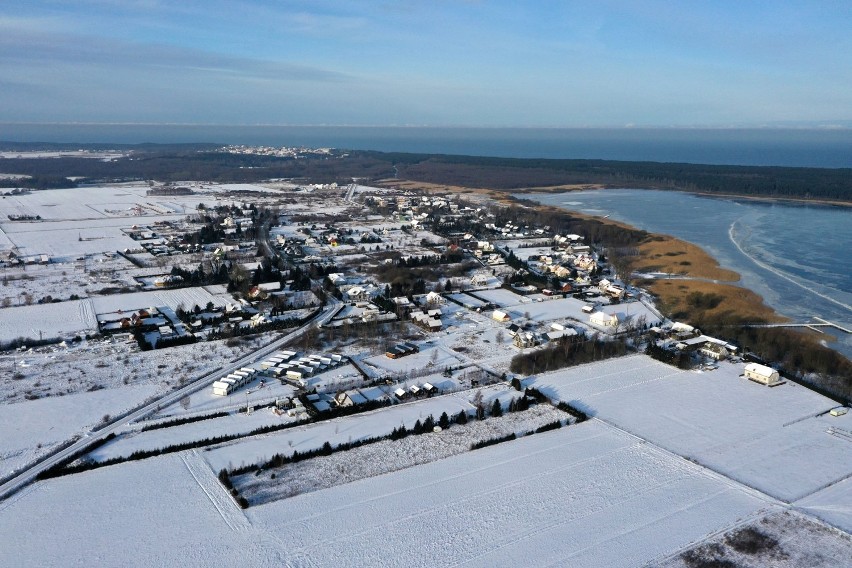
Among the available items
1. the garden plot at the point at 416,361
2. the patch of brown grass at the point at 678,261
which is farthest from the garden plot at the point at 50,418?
the patch of brown grass at the point at 678,261

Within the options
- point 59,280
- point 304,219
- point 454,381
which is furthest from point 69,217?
point 454,381

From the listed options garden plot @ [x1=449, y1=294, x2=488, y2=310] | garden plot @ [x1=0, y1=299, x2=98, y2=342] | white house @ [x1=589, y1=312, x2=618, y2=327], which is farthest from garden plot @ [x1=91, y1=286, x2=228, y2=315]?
white house @ [x1=589, y1=312, x2=618, y2=327]

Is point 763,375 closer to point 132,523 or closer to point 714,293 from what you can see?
point 714,293

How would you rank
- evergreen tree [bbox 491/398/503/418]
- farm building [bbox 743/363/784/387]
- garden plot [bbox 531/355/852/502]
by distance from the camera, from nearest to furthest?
garden plot [bbox 531/355/852/502] → evergreen tree [bbox 491/398/503/418] → farm building [bbox 743/363/784/387]

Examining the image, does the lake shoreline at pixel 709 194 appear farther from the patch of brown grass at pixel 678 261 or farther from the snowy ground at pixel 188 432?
the snowy ground at pixel 188 432

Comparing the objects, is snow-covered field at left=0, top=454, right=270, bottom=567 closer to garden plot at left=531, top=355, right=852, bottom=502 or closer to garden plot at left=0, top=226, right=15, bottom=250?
garden plot at left=531, top=355, right=852, bottom=502

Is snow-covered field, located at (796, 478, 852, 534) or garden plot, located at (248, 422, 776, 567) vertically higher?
snow-covered field, located at (796, 478, 852, 534)

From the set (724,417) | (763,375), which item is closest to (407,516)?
(724,417)
